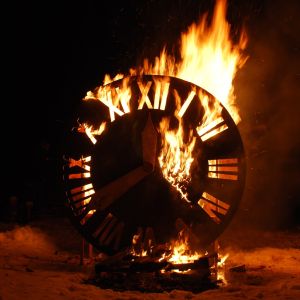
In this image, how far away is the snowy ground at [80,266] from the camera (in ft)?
13.2

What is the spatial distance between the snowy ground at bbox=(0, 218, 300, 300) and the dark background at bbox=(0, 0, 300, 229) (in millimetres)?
838

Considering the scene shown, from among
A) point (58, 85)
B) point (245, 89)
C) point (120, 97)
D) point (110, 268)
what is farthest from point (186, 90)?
point (58, 85)

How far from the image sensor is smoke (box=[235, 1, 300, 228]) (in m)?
7.42

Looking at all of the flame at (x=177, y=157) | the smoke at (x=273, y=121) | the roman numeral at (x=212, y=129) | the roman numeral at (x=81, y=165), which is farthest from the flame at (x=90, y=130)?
the smoke at (x=273, y=121)

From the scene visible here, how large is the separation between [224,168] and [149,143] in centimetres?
86

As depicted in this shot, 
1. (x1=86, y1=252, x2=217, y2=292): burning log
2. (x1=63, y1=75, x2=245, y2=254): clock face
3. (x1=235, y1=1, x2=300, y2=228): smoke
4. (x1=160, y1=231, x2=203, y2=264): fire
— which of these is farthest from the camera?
(x1=235, y1=1, x2=300, y2=228): smoke

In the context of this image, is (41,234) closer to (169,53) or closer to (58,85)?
(58,85)

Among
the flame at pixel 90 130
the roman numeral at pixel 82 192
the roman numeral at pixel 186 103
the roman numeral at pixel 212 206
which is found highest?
the roman numeral at pixel 186 103

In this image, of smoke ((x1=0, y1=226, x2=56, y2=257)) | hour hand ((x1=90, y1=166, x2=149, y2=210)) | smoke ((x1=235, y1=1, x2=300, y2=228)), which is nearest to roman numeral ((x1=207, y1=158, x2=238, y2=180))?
hour hand ((x1=90, y1=166, x2=149, y2=210))

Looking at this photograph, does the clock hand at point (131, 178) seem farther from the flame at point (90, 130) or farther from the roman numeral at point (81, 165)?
the flame at point (90, 130)

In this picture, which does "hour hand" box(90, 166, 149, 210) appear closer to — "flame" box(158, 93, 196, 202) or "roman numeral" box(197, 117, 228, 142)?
"flame" box(158, 93, 196, 202)

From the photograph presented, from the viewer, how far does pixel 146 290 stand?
417 cm

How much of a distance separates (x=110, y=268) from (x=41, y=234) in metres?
2.24

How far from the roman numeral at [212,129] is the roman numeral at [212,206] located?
627mm
